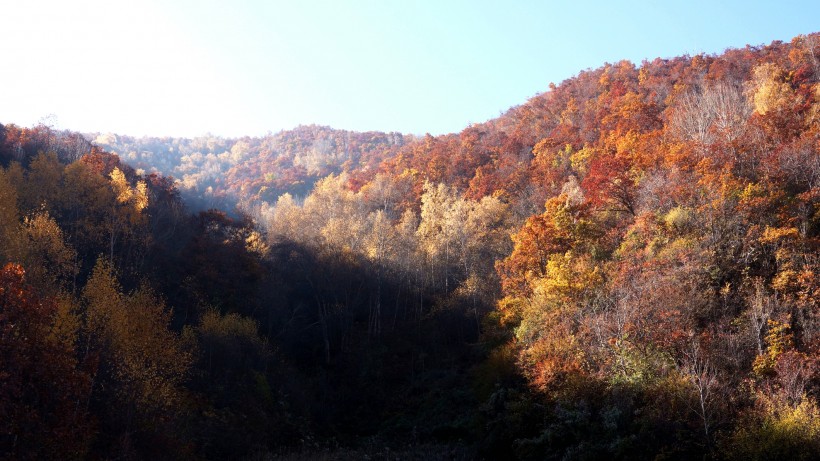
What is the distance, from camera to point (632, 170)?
119 ft

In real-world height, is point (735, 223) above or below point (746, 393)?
above

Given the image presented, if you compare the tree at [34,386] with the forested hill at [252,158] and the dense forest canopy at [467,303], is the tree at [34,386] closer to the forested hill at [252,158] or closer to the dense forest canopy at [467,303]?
the dense forest canopy at [467,303]

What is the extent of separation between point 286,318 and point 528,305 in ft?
59.6

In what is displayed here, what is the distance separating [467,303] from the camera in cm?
3916

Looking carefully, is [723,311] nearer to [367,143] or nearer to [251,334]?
[251,334]

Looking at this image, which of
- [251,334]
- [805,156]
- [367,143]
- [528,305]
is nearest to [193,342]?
[251,334]

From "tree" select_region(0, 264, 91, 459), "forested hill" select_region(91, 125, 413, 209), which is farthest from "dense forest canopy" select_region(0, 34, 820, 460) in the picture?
"forested hill" select_region(91, 125, 413, 209)

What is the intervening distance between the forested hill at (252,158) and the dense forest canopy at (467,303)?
32.0 metres

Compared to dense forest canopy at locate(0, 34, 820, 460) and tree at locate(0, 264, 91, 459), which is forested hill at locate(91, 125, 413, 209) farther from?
tree at locate(0, 264, 91, 459)

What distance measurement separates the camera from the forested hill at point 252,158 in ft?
283

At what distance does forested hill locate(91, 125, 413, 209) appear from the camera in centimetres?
8619

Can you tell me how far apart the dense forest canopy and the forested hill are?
105ft

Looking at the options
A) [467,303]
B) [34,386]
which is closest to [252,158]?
[467,303]

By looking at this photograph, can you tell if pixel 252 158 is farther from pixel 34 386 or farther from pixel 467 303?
pixel 34 386
